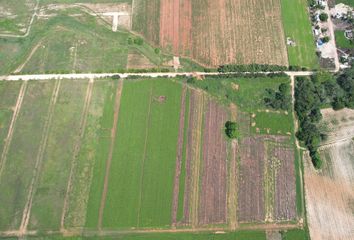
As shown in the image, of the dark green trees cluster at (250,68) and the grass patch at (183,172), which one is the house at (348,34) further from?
the grass patch at (183,172)

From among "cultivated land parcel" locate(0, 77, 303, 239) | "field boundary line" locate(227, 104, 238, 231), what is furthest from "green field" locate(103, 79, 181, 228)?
"field boundary line" locate(227, 104, 238, 231)

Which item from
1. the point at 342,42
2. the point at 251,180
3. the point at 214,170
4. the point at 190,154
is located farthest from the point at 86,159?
the point at 342,42

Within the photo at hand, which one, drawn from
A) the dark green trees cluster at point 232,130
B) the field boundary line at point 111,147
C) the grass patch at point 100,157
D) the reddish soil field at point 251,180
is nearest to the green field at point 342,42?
the reddish soil field at point 251,180

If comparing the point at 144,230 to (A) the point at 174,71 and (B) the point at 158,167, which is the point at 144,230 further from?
(A) the point at 174,71

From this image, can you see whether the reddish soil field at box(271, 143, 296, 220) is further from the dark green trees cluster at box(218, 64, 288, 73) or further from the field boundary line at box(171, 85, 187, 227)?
the dark green trees cluster at box(218, 64, 288, 73)

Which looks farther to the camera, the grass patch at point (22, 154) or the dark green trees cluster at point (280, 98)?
the dark green trees cluster at point (280, 98)

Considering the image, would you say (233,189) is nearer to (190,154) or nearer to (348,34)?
(190,154)
